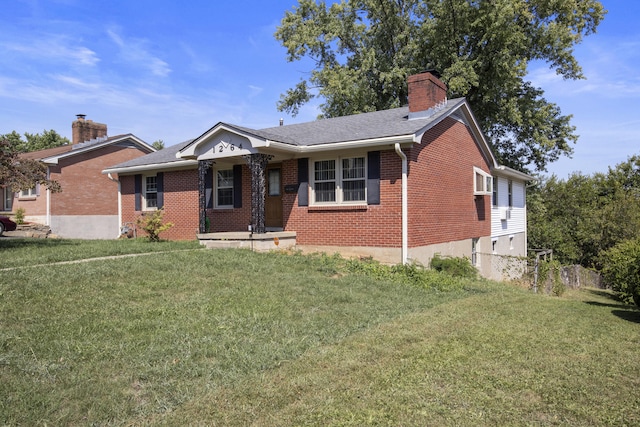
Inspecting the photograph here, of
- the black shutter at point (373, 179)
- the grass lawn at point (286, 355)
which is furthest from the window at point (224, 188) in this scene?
the grass lawn at point (286, 355)

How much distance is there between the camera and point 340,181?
12.7 metres

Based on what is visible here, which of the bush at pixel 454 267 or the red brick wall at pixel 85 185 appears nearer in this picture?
the bush at pixel 454 267

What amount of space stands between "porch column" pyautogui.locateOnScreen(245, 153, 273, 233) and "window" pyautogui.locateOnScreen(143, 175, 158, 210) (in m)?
6.33

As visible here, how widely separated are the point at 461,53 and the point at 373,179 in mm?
17616

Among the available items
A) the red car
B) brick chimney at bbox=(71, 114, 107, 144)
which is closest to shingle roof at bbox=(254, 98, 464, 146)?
the red car

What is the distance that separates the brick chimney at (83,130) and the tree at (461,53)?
40.3ft

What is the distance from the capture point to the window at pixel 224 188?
604 inches

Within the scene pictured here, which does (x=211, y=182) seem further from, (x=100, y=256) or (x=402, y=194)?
(x=402, y=194)

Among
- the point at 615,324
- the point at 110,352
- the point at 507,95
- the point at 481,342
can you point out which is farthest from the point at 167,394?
the point at 507,95

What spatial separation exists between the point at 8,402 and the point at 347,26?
29055 mm

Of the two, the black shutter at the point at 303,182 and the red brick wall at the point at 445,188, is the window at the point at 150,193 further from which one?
the red brick wall at the point at 445,188

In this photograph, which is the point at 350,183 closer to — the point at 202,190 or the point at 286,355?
the point at 202,190

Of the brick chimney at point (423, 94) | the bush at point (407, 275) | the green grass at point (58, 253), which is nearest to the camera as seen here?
the green grass at point (58, 253)

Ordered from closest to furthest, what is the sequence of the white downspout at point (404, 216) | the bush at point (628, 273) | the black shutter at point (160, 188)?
1. the bush at point (628, 273)
2. the white downspout at point (404, 216)
3. the black shutter at point (160, 188)
